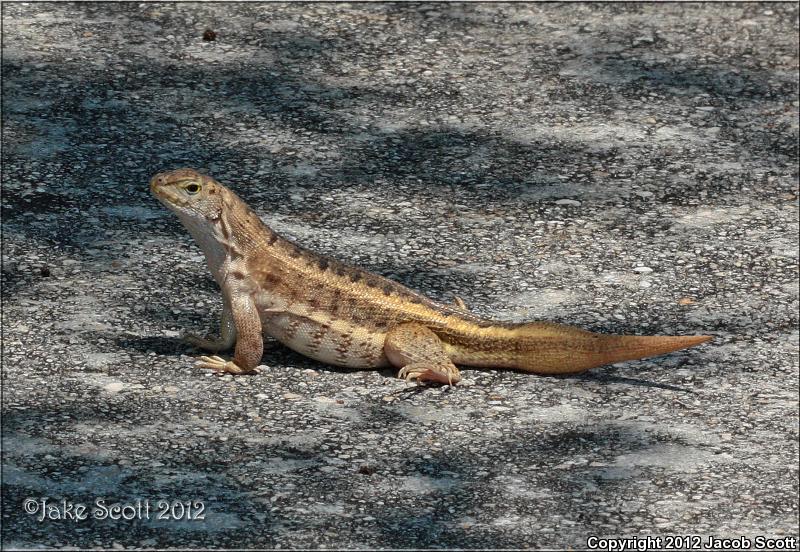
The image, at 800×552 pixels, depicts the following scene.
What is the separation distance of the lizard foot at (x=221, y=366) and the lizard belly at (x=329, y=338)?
0.22 meters

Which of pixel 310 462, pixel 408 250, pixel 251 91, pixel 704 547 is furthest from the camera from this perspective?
pixel 251 91

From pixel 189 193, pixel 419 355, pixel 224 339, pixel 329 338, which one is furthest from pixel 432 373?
pixel 189 193

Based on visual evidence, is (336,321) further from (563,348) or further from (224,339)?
(563,348)

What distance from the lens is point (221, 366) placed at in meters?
6.04

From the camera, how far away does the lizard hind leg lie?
5.98 metres

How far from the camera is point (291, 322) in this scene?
20.0ft

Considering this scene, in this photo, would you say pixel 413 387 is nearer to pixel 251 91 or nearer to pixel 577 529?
pixel 577 529

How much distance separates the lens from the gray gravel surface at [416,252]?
17.1ft

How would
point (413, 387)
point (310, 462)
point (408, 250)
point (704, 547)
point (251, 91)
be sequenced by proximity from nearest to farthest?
point (704, 547)
point (310, 462)
point (413, 387)
point (408, 250)
point (251, 91)

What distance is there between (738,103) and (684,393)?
11.5ft

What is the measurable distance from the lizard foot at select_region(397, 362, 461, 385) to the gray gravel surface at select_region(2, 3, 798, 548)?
6cm

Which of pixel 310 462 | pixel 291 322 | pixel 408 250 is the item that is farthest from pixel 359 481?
pixel 408 250

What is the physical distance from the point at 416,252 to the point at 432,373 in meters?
1.33

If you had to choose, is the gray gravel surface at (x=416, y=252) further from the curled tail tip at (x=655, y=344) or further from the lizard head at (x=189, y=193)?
the lizard head at (x=189, y=193)
